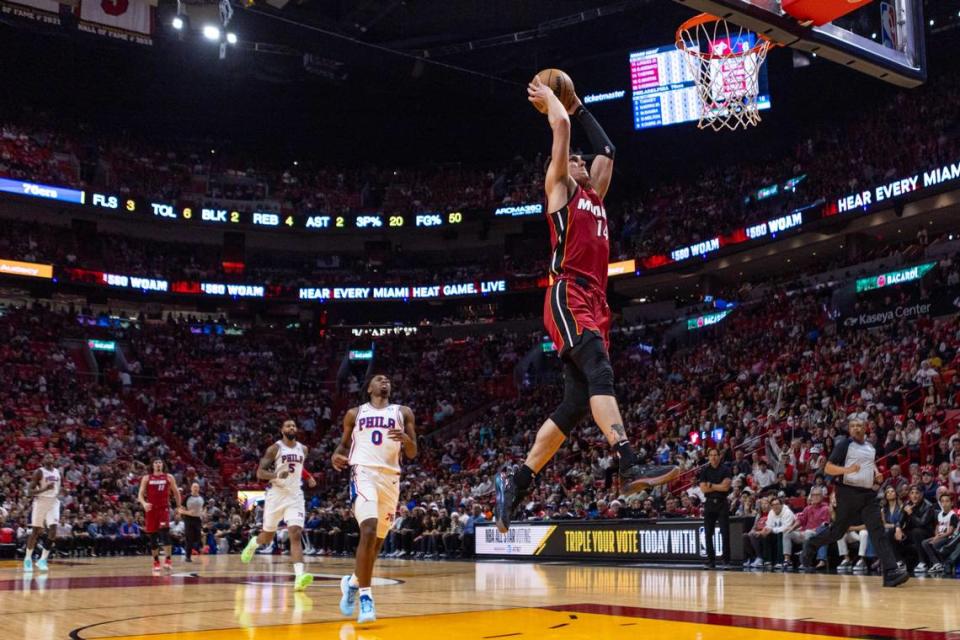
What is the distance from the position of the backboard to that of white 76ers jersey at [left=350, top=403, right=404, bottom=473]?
4201mm

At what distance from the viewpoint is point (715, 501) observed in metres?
15.3

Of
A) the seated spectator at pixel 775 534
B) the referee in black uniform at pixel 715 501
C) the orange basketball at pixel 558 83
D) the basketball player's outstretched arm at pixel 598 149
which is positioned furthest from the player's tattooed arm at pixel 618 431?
the seated spectator at pixel 775 534

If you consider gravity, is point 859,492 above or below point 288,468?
below

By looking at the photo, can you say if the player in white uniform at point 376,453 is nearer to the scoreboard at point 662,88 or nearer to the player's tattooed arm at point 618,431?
the player's tattooed arm at point 618,431

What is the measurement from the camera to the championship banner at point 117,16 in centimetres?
2208

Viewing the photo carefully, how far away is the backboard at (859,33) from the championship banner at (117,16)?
17797mm

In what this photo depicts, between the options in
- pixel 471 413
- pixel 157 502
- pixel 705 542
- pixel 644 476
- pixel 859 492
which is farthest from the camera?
pixel 471 413

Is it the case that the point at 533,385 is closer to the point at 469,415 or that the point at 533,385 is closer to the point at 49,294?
the point at 469,415

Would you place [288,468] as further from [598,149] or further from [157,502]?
[598,149]

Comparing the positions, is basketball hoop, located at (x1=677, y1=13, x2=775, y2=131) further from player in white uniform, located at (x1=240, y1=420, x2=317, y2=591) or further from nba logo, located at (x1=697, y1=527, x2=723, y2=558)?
player in white uniform, located at (x1=240, y1=420, x2=317, y2=591)

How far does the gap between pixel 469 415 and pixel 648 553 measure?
67.7 ft

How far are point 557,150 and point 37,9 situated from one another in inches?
985

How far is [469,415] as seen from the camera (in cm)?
3791

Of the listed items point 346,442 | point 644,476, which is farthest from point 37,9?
Result: point 644,476
